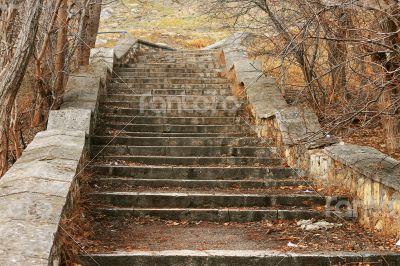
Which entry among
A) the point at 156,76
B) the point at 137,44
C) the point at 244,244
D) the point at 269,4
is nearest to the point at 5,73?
the point at 244,244

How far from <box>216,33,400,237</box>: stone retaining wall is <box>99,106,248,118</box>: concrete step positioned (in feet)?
1.77

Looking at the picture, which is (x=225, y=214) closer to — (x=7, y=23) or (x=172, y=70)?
(x=7, y=23)

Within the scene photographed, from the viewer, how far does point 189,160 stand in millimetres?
8391

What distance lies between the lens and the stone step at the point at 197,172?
7.73 metres

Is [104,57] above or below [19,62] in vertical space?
above

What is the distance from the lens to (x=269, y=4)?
9758mm

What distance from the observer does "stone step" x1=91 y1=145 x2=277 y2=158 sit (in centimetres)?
867

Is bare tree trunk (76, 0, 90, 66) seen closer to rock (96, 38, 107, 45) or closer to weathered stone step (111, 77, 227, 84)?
weathered stone step (111, 77, 227, 84)

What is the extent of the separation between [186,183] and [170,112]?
375 cm

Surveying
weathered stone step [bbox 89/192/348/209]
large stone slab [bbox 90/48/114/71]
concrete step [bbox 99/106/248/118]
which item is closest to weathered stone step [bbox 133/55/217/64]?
large stone slab [bbox 90/48/114/71]

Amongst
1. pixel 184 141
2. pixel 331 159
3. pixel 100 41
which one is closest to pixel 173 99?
pixel 184 141

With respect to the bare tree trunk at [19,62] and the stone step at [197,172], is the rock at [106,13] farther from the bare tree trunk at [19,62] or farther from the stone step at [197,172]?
the bare tree trunk at [19,62]

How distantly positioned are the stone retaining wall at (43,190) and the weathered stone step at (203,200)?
628 millimetres

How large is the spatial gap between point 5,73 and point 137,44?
40.8ft
